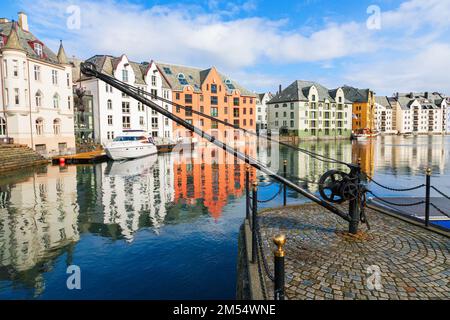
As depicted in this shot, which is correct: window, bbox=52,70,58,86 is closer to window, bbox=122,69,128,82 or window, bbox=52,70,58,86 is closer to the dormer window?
the dormer window

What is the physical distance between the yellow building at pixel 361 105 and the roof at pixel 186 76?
58.2 meters

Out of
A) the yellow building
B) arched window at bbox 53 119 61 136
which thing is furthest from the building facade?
arched window at bbox 53 119 61 136

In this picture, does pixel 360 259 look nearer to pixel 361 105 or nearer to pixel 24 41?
pixel 24 41

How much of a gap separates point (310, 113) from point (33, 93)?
75650 millimetres

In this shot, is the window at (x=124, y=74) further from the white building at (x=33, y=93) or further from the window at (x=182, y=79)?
the window at (x=182, y=79)

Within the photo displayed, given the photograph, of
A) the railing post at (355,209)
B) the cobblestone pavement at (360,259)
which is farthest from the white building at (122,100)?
the railing post at (355,209)

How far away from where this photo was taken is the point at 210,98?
69.3 m

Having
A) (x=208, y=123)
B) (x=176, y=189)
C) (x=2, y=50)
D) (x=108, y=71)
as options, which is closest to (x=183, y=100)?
(x=208, y=123)

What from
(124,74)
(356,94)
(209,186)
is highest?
(356,94)

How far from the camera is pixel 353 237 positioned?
26.7ft

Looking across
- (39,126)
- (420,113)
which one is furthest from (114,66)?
(420,113)

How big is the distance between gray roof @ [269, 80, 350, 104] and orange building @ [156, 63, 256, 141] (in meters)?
19.3

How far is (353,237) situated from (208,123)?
6118cm

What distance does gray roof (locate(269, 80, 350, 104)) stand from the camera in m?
89.5
